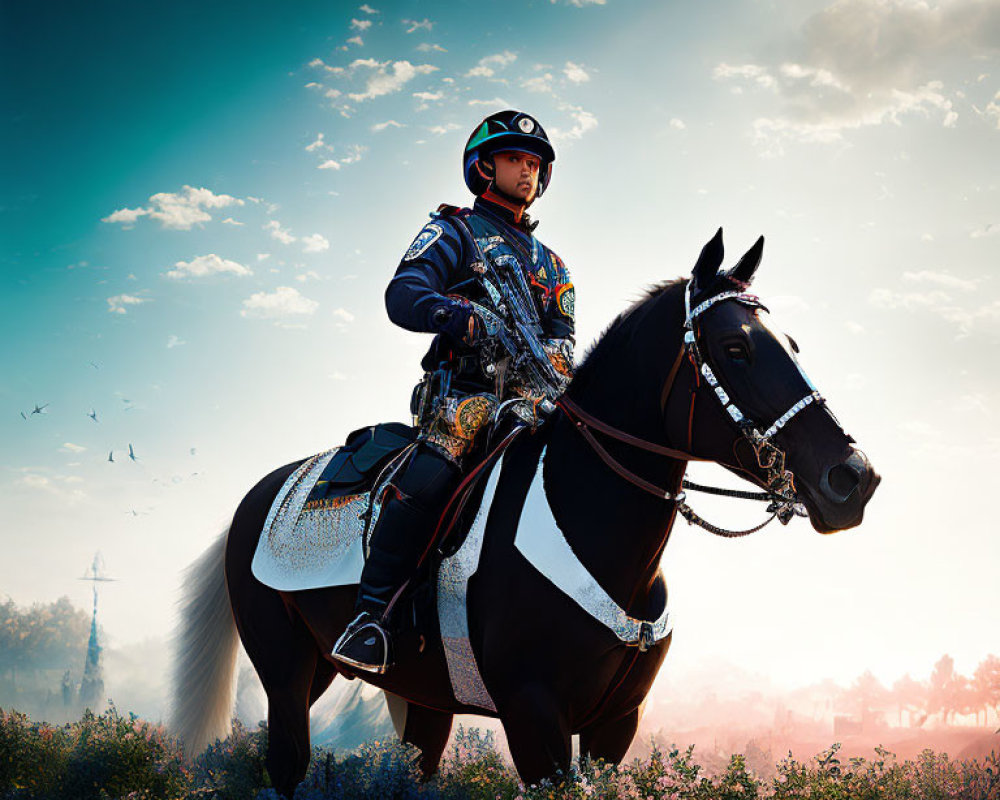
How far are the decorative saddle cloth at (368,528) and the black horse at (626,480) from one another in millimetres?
55

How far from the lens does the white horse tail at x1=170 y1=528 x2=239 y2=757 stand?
695 cm

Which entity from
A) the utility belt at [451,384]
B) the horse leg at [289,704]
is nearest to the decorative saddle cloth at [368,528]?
the utility belt at [451,384]

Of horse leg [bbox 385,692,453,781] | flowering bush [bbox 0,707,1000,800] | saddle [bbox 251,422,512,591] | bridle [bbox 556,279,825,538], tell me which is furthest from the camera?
horse leg [bbox 385,692,453,781]

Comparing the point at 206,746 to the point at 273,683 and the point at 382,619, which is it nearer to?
the point at 273,683

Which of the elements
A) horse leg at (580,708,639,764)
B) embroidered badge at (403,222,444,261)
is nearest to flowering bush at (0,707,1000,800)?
horse leg at (580,708,639,764)

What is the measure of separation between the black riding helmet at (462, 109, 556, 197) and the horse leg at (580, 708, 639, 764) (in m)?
3.32

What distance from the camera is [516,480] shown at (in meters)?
4.50

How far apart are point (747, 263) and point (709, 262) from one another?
0.20m

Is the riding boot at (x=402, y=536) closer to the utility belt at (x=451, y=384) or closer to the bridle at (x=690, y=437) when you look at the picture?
the utility belt at (x=451, y=384)

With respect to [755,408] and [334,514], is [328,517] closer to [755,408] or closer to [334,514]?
[334,514]

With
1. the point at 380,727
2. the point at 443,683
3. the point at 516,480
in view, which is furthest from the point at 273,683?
the point at 380,727

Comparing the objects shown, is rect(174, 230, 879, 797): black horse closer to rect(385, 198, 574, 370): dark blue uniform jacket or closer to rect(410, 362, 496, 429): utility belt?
rect(410, 362, 496, 429): utility belt

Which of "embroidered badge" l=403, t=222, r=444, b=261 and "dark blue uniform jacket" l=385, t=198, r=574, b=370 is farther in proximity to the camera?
"embroidered badge" l=403, t=222, r=444, b=261

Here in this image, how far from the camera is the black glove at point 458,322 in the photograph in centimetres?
446
